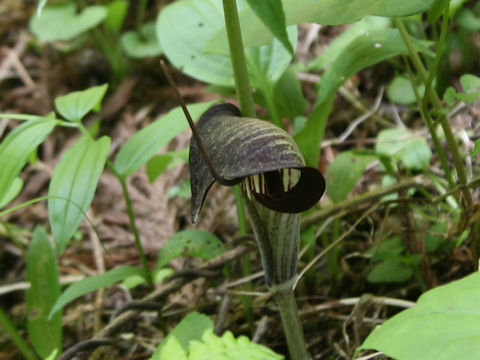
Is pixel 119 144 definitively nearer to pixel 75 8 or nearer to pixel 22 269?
pixel 22 269

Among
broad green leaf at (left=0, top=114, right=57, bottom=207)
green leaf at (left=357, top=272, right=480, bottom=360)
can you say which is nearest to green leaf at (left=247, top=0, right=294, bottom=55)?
green leaf at (left=357, top=272, right=480, bottom=360)

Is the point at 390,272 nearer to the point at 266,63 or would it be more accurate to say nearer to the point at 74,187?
the point at 266,63

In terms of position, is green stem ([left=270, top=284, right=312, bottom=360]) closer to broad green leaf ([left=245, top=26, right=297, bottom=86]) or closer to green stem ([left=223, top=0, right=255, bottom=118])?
green stem ([left=223, top=0, right=255, bottom=118])

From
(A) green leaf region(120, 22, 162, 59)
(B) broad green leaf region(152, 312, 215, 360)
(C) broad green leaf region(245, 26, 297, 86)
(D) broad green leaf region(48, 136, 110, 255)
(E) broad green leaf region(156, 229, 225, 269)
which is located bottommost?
(E) broad green leaf region(156, 229, 225, 269)

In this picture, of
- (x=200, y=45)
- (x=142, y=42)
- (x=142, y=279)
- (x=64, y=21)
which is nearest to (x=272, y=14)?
(x=200, y=45)

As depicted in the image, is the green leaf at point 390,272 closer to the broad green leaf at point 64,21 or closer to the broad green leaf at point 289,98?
the broad green leaf at point 289,98

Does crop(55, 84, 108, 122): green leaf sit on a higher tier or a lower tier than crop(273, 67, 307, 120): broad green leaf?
higher
